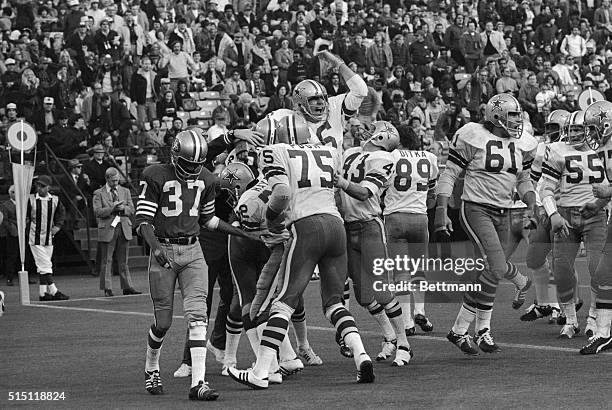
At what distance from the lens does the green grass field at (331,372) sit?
8.59 meters

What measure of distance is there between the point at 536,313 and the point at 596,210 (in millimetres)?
2190

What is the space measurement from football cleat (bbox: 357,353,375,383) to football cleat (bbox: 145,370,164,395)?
1485 millimetres

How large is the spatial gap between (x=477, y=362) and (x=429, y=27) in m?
21.0

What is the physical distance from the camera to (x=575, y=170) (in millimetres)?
11867

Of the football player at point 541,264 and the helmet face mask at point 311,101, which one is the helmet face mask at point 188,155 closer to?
the helmet face mask at point 311,101

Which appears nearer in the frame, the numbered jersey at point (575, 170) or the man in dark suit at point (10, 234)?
the numbered jersey at point (575, 170)

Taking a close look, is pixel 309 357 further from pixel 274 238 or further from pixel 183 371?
pixel 274 238

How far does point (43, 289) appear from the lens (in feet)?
60.2

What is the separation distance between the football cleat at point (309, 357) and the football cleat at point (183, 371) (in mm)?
1039

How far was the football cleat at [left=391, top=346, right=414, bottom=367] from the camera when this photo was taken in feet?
33.9

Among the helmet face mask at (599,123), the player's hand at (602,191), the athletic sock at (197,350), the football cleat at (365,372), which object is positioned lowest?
the football cleat at (365,372)

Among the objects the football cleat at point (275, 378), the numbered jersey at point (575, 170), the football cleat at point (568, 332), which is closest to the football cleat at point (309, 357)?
the football cleat at point (275, 378)

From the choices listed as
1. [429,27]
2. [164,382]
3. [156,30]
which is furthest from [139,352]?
[429,27]

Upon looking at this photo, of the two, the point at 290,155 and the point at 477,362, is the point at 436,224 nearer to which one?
the point at 477,362
